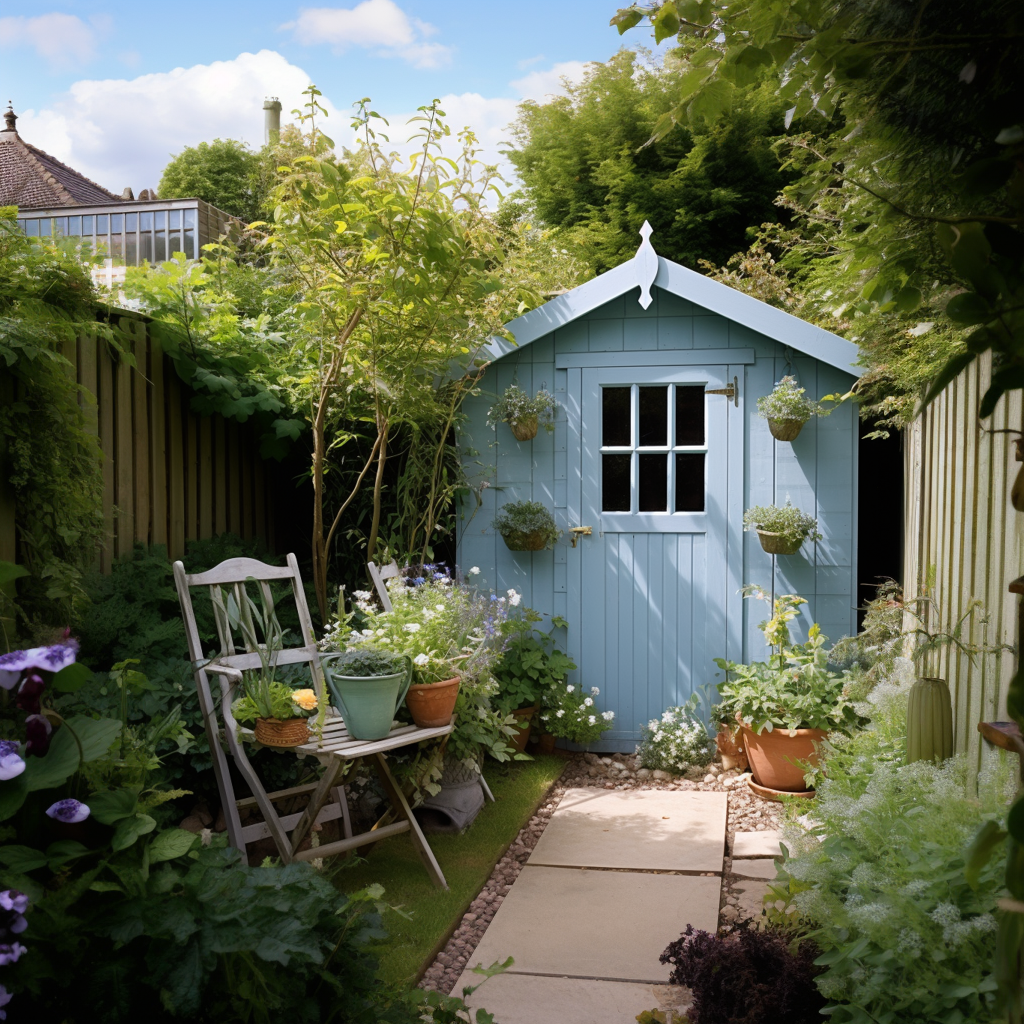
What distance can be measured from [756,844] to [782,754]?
69 cm

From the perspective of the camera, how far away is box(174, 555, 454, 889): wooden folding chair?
134 inches

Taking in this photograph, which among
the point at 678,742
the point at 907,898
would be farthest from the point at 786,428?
the point at 907,898

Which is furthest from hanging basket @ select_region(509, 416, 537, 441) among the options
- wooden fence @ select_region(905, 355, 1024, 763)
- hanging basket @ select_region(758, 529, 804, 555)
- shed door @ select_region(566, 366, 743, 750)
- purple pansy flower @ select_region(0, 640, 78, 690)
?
purple pansy flower @ select_region(0, 640, 78, 690)

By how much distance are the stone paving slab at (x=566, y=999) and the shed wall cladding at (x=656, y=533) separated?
2670 mm

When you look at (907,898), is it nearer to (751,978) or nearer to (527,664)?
(751,978)

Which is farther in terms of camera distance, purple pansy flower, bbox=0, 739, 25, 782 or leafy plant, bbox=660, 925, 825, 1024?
leafy plant, bbox=660, 925, 825, 1024

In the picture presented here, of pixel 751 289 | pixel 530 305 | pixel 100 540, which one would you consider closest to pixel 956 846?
pixel 100 540

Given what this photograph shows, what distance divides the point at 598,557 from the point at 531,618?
58cm

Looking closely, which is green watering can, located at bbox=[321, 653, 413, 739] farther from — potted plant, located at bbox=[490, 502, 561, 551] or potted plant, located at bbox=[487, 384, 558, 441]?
potted plant, located at bbox=[487, 384, 558, 441]

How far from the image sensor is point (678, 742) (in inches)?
209

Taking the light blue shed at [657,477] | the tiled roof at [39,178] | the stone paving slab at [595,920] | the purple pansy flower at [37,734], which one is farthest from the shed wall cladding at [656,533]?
the tiled roof at [39,178]

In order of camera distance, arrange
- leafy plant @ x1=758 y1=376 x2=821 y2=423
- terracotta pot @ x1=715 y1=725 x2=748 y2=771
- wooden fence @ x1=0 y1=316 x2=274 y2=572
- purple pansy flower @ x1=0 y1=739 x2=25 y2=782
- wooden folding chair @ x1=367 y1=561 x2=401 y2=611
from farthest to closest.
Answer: terracotta pot @ x1=715 y1=725 x2=748 y2=771, leafy plant @ x1=758 y1=376 x2=821 y2=423, wooden folding chair @ x1=367 y1=561 x2=401 y2=611, wooden fence @ x1=0 y1=316 x2=274 y2=572, purple pansy flower @ x1=0 y1=739 x2=25 y2=782

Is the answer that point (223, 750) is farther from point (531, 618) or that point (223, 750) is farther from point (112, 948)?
point (531, 618)

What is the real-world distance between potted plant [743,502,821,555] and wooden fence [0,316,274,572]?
317 cm
